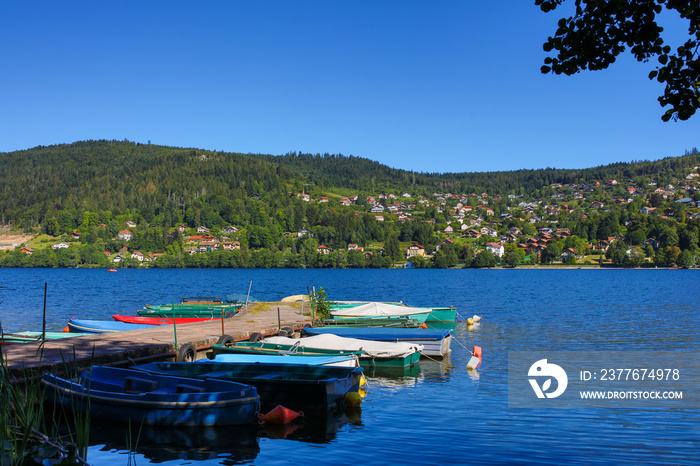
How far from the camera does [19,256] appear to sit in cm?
15150

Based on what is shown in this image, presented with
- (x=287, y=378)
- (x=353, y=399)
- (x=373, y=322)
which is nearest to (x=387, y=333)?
(x=373, y=322)

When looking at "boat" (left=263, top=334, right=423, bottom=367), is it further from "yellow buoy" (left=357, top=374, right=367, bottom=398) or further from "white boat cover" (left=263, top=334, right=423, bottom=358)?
"yellow buoy" (left=357, top=374, right=367, bottom=398)

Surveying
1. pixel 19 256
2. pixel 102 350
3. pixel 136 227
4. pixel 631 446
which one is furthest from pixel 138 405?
pixel 136 227

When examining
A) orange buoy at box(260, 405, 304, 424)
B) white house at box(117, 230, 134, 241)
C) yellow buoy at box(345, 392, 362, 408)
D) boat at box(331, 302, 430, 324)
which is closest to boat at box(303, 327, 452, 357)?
boat at box(331, 302, 430, 324)

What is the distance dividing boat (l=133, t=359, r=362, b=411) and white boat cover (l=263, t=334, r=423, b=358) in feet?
12.4

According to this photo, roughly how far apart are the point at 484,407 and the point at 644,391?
5010 millimetres

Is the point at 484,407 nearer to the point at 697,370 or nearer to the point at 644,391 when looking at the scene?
the point at 644,391

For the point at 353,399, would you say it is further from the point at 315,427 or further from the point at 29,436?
the point at 29,436

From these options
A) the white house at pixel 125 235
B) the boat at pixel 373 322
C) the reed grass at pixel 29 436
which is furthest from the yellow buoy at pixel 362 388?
the white house at pixel 125 235

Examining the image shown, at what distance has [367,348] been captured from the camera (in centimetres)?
1834

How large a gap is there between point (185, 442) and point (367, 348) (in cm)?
857

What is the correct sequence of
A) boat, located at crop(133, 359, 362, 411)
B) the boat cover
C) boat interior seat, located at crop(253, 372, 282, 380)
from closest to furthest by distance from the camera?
1. boat, located at crop(133, 359, 362, 411)
2. boat interior seat, located at crop(253, 372, 282, 380)
3. the boat cover

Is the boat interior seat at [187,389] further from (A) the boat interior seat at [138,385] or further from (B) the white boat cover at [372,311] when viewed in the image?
(B) the white boat cover at [372,311]

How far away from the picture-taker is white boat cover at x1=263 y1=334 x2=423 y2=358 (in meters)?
17.9
